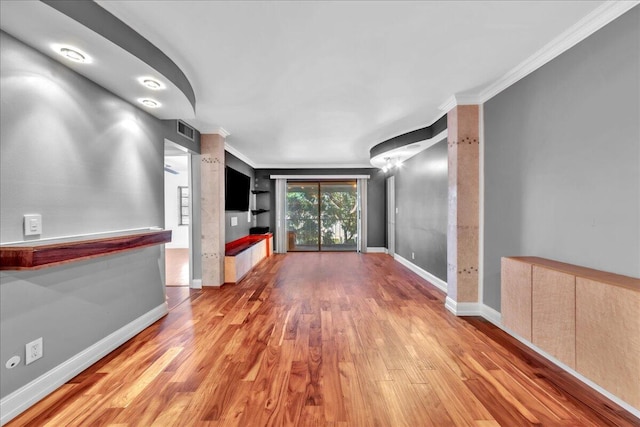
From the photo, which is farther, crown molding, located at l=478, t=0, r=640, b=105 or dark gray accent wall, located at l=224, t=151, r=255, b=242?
dark gray accent wall, located at l=224, t=151, r=255, b=242

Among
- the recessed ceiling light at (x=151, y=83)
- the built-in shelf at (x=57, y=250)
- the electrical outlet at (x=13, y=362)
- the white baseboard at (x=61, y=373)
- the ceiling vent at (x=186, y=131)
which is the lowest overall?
the white baseboard at (x=61, y=373)

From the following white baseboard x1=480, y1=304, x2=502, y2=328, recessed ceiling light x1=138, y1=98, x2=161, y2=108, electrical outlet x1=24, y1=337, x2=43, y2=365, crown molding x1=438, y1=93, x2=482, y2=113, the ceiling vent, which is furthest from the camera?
the ceiling vent

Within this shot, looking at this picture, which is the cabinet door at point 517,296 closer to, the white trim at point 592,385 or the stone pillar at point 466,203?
the white trim at point 592,385

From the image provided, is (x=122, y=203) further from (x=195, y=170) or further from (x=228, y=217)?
(x=228, y=217)

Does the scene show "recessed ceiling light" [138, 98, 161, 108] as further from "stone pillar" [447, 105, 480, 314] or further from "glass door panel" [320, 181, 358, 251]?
"glass door panel" [320, 181, 358, 251]

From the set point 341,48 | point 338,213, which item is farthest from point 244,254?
point 341,48

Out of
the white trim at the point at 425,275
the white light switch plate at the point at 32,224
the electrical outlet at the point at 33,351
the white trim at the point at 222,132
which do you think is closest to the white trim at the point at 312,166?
the white trim at the point at 425,275

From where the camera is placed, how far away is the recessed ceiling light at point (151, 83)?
2107mm

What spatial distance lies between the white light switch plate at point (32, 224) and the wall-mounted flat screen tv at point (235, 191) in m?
3.08

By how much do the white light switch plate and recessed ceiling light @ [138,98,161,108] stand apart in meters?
1.37

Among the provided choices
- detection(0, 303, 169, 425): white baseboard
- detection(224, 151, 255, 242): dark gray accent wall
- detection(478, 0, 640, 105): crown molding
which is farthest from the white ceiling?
detection(0, 303, 169, 425): white baseboard

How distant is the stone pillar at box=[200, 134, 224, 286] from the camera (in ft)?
13.6

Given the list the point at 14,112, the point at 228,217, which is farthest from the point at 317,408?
the point at 228,217

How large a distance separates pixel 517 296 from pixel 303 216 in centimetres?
599
